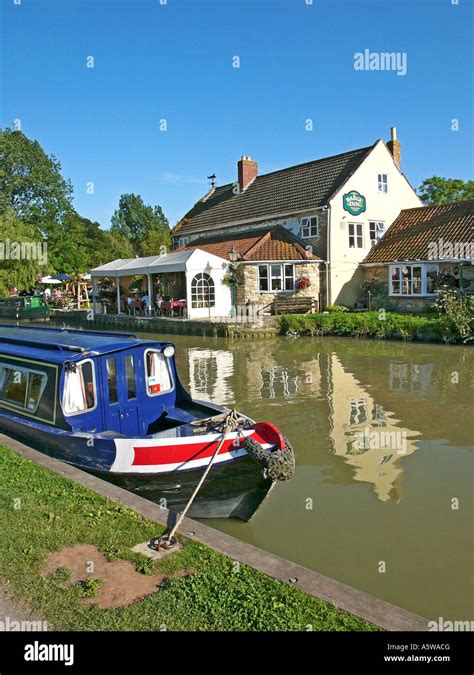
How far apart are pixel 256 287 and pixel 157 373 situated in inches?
892

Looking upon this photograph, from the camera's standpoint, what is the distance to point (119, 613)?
4305 millimetres

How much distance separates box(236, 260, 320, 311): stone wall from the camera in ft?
104

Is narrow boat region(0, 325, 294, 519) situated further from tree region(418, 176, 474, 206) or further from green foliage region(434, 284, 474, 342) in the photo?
tree region(418, 176, 474, 206)

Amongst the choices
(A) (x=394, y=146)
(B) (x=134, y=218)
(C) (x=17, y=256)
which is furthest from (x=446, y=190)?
(B) (x=134, y=218)

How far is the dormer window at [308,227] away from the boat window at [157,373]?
2477cm

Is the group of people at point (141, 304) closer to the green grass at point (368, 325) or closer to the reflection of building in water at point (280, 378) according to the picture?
the green grass at point (368, 325)

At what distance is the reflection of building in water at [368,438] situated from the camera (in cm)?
898

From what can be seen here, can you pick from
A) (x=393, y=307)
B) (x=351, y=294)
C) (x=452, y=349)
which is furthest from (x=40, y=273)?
(x=452, y=349)

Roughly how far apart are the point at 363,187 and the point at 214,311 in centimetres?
1158

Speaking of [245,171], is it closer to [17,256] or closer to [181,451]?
[17,256]

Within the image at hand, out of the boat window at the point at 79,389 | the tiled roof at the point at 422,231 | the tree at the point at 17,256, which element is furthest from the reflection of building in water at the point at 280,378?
the tree at the point at 17,256

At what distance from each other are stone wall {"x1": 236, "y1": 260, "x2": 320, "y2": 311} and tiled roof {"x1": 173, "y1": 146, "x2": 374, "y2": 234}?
3812mm

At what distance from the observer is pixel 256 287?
1257 inches

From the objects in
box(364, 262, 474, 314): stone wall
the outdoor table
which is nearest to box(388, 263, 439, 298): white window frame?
box(364, 262, 474, 314): stone wall
